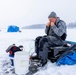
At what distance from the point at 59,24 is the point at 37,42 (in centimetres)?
78

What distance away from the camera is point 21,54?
13.5 feet

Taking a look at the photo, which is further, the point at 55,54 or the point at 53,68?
the point at 55,54

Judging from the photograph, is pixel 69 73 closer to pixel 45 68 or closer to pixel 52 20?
pixel 45 68

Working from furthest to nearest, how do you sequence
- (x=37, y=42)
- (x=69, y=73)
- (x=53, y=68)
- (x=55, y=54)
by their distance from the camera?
(x=37, y=42)
(x=55, y=54)
(x=53, y=68)
(x=69, y=73)

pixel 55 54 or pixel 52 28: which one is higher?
pixel 52 28

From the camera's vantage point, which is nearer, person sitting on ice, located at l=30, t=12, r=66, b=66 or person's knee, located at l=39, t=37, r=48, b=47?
person sitting on ice, located at l=30, t=12, r=66, b=66

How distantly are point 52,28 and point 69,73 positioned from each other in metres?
1.17

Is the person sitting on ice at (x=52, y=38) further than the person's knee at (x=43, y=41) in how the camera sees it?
No

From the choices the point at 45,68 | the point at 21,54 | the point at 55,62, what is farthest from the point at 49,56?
the point at 21,54

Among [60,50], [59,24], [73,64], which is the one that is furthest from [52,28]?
[73,64]

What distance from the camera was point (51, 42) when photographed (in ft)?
15.4

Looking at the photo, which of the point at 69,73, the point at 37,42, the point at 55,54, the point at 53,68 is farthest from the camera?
the point at 37,42

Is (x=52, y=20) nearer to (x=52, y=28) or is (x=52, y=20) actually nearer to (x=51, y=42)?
(x=52, y=28)

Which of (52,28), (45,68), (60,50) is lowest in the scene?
(45,68)
